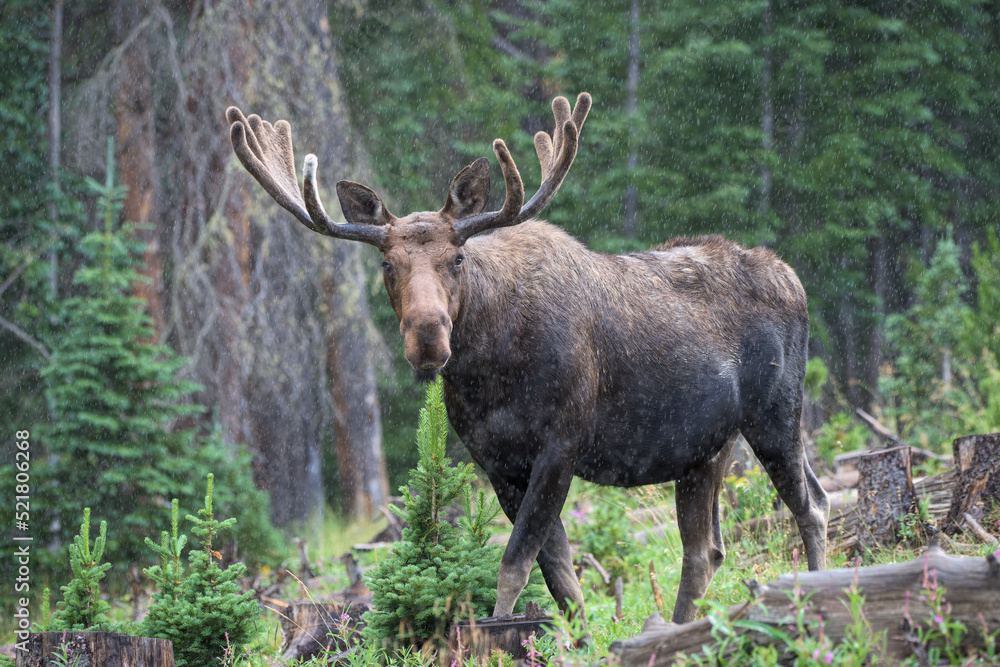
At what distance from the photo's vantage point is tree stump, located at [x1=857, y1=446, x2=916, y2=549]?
6262 mm

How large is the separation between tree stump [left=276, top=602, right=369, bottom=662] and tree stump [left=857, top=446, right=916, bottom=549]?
Answer: 3.33 metres

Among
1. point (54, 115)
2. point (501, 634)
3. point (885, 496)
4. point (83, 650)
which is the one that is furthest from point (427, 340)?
point (54, 115)

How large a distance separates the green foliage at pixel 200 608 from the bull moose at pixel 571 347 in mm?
1282

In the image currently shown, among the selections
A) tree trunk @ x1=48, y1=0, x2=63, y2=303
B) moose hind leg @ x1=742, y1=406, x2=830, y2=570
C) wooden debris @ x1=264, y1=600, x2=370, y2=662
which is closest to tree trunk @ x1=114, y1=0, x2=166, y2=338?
tree trunk @ x1=48, y1=0, x2=63, y2=303

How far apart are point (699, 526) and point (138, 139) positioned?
8822 mm

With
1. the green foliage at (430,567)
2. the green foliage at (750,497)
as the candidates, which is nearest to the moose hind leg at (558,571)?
the green foliage at (430,567)

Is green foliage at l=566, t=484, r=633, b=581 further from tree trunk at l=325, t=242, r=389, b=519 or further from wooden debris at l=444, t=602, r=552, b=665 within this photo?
tree trunk at l=325, t=242, r=389, b=519

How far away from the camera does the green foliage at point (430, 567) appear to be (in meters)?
4.50

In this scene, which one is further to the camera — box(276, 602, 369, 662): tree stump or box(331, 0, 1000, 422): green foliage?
box(331, 0, 1000, 422): green foliage

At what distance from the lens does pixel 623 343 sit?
16.7 ft

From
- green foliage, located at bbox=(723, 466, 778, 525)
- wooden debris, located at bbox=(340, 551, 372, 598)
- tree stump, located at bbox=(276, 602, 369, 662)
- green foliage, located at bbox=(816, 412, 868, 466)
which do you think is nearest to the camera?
tree stump, located at bbox=(276, 602, 369, 662)

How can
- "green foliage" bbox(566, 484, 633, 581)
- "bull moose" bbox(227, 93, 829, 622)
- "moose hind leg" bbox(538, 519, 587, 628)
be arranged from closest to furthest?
"bull moose" bbox(227, 93, 829, 622) < "moose hind leg" bbox(538, 519, 587, 628) < "green foliage" bbox(566, 484, 633, 581)

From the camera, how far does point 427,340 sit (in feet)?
13.8

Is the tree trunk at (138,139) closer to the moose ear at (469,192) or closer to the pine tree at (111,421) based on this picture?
the pine tree at (111,421)
